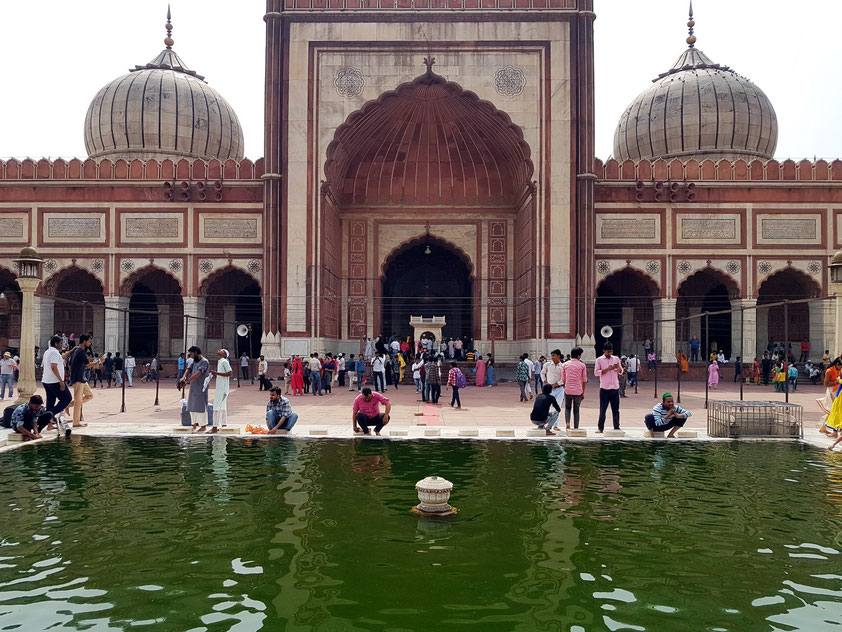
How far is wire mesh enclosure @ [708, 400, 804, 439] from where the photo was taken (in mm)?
8680

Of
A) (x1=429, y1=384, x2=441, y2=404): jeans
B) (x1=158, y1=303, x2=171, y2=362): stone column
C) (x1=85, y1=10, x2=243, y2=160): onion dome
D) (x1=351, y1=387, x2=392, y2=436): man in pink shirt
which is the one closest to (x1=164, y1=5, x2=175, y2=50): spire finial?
(x1=85, y1=10, x2=243, y2=160): onion dome

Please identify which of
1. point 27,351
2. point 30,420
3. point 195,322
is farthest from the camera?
point 195,322

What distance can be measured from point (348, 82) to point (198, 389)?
13.7m

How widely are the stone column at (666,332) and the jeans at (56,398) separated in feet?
54.9

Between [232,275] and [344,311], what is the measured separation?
406 cm

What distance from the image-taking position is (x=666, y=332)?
21.0m

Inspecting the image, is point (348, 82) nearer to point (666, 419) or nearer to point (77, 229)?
point (77, 229)

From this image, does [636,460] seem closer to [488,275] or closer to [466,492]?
[466,492]

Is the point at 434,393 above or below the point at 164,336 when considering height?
below

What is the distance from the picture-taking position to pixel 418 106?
21.7 meters

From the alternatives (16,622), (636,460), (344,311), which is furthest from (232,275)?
(16,622)

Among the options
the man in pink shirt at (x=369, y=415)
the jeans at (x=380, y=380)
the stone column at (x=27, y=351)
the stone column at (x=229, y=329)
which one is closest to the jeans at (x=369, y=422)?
the man in pink shirt at (x=369, y=415)

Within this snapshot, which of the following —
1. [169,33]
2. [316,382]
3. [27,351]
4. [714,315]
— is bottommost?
[316,382]

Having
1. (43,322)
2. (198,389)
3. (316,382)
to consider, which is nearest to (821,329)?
(316,382)
